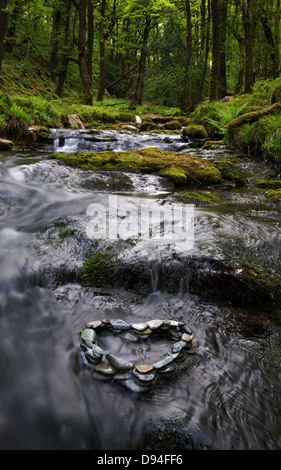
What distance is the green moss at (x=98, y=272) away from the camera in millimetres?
2686

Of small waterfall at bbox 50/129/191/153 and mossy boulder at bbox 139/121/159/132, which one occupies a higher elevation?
mossy boulder at bbox 139/121/159/132

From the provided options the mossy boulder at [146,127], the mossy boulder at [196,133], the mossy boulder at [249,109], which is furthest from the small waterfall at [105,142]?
the mossy boulder at [146,127]

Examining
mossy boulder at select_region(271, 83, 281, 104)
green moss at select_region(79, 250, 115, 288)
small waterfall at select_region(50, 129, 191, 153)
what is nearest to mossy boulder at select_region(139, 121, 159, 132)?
small waterfall at select_region(50, 129, 191, 153)

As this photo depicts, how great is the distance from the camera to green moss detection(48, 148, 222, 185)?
6.10 meters

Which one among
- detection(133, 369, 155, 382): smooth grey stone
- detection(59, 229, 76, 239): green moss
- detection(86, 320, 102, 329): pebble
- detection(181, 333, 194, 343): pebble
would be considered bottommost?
detection(133, 369, 155, 382): smooth grey stone

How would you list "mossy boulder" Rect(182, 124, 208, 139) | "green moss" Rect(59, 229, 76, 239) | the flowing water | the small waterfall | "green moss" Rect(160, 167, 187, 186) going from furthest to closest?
1. "mossy boulder" Rect(182, 124, 208, 139)
2. the small waterfall
3. "green moss" Rect(160, 167, 187, 186)
4. "green moss" Rect(59, 229, 76, 239)
5. the flowing water

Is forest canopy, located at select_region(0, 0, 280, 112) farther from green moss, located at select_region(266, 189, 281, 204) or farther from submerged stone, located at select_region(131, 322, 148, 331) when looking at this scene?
submerged stone, located at select_region(131, 322, 148, 331)

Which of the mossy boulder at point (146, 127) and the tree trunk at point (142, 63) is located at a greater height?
the tree trunk at point (142, 63)

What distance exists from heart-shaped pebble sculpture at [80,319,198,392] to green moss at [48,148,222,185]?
4195 mm

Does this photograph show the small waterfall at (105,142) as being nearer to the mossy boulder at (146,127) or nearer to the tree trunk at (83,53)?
the mossy boulder at (146,127)

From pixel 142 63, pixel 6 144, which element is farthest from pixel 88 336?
pixel 142 63

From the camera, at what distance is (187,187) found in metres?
5.92

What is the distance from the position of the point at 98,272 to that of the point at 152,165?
13.8 feet

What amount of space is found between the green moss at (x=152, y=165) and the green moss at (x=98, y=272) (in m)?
3.60
